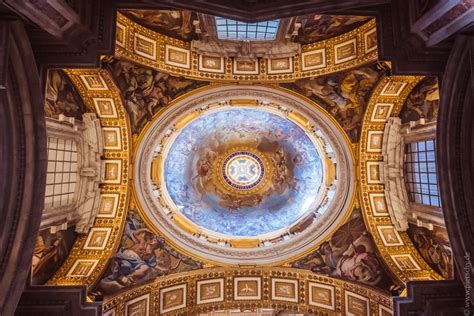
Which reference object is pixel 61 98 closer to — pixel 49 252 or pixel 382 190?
pixel 49 252

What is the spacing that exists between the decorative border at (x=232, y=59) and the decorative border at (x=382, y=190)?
1.50 meters

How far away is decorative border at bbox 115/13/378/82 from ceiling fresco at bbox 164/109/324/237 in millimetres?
2916

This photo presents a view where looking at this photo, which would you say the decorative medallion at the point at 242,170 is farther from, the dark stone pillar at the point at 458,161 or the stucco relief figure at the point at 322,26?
the dark stone pillar at the point at 458,161

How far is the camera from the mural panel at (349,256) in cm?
1555

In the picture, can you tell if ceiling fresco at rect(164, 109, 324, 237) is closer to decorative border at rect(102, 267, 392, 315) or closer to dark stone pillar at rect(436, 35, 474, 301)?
decorative border at rect(102, 267, 392, 315)

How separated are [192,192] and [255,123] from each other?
14.4 ft

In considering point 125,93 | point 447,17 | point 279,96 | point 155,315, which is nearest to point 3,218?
point 125,93

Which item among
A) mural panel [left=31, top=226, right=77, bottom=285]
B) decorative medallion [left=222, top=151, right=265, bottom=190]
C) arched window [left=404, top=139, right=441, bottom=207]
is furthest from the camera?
decorative medallion [left=222, top=151, right=265, bottom=190]

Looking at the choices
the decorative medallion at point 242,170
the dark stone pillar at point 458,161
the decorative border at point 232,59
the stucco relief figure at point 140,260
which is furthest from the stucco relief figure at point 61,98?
the dark stone pillar at point 458,161

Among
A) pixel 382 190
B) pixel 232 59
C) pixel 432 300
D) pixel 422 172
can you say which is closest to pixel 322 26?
pixel 232 59

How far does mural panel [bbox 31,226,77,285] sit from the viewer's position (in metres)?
13.0

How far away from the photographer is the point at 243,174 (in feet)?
70.5

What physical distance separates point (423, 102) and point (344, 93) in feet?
8.67

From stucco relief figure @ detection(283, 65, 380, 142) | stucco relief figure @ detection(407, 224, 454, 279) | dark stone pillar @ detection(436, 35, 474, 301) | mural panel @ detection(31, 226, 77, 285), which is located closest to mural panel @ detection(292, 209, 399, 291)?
stucco relief figure @ detection(407, 224, 454, 279)
